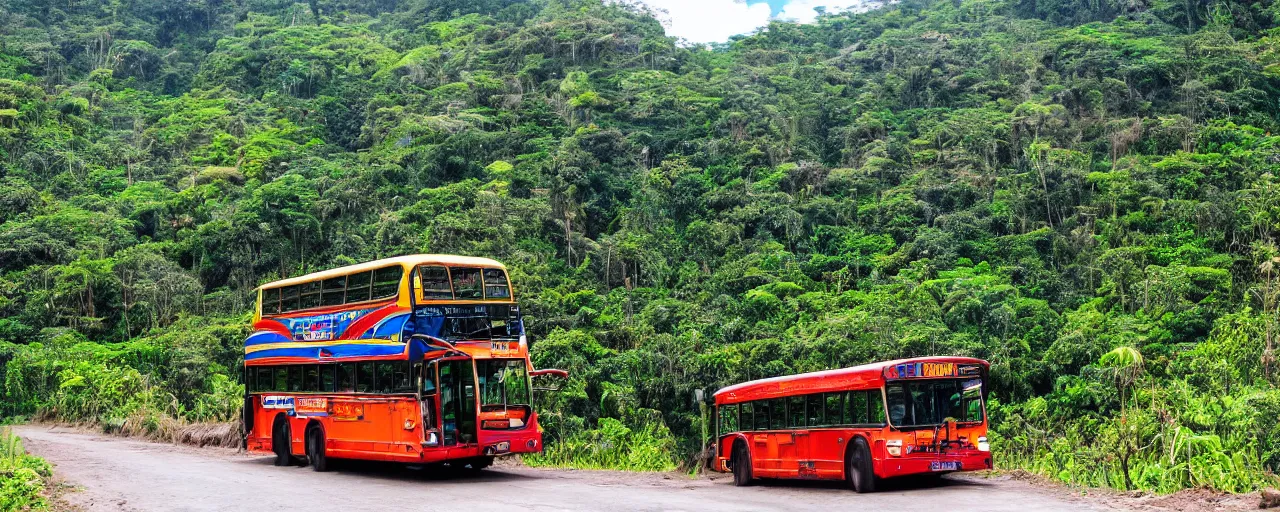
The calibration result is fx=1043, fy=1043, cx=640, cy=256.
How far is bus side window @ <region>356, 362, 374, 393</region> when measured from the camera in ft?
60.7

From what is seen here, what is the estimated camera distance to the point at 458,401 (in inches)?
683

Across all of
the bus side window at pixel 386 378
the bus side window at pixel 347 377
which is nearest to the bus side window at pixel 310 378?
the bus side window at pixel 347 377

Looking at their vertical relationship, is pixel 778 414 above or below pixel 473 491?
above

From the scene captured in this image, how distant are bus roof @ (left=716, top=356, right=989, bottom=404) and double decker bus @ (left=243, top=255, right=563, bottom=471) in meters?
3.71

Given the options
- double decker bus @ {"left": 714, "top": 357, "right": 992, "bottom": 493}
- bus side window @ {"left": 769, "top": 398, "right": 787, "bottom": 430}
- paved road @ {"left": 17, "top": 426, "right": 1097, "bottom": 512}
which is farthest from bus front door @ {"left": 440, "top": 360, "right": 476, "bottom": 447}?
double decker bus @ {"left": 714, "top": 357, "right": 992, "bottom": 493}

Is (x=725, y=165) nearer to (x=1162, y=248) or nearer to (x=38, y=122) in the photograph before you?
(x=1162, y=248)

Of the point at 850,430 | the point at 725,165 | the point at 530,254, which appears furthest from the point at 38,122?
the point at 850,430

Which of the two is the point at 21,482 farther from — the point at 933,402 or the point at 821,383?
the point at 933,402

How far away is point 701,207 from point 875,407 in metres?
38.2

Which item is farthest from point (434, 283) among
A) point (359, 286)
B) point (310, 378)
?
point (310, 378)

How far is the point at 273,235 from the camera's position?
47.4m

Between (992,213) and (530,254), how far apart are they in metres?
21.2

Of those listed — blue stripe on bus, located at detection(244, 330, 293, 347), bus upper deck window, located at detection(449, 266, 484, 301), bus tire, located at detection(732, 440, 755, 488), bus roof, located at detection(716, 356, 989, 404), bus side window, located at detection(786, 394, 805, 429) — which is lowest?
bus tire, located at detection(732, 440, 755, 488)

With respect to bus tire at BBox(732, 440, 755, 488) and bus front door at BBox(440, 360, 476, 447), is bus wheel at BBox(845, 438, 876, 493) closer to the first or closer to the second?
bus tire at BBox(732, 440, 755, 488)
